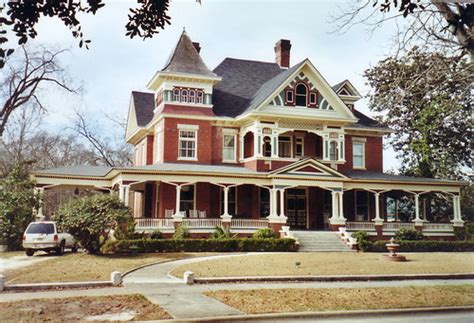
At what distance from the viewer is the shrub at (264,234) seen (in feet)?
46.6

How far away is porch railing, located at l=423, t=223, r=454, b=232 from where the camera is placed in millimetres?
15006

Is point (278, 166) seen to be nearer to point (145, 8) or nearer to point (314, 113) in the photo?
point (314, 113)

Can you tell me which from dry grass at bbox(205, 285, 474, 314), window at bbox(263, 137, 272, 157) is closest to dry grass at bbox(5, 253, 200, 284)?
dry grass at bbox(205, 285, 474, 314)

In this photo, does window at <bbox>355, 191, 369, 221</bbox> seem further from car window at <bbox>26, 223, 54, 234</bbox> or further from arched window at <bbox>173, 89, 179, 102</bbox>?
car window at <bbox>26, 223, 54, 234</bbox>

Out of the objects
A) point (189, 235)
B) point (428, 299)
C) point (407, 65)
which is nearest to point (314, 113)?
point (189, 235)

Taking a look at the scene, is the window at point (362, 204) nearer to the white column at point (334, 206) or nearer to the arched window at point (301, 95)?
the white column at point (334, 206)

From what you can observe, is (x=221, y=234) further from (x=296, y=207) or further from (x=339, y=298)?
(x=339, y=298)

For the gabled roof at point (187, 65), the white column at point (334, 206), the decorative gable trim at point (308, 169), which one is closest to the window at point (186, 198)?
the decorative gable trim at point (308, 169)

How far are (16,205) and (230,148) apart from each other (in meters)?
9.97

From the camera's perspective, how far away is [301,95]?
1706cm

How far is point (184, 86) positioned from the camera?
52.1ft

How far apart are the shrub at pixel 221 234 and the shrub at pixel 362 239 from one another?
3485 mm

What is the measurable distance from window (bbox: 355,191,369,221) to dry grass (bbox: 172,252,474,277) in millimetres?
6334

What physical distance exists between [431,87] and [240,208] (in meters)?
9.42
